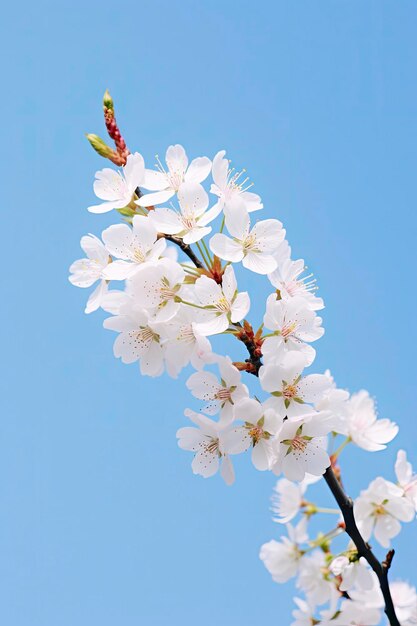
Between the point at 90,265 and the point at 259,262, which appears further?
the point at 90,265

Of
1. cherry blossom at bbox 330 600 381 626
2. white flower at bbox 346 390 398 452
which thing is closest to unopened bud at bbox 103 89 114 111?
white flower at bbox 346 390 398 452

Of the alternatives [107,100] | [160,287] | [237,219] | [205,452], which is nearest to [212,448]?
[205,452]

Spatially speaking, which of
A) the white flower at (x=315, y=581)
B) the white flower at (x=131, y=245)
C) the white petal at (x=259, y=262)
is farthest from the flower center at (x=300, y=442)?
the white flower at (x=315, y=581)

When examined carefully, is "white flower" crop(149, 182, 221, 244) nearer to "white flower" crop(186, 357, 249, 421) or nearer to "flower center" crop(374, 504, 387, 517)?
"white flower" crop(186, 357, 249, 421)

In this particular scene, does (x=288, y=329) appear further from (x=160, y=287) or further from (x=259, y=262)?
(x=160, y=287)

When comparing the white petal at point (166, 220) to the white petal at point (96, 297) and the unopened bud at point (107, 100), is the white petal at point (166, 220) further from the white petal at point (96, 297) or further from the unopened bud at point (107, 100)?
the unopened bud at point (107, 100)

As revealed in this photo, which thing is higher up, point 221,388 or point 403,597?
point 403,597
